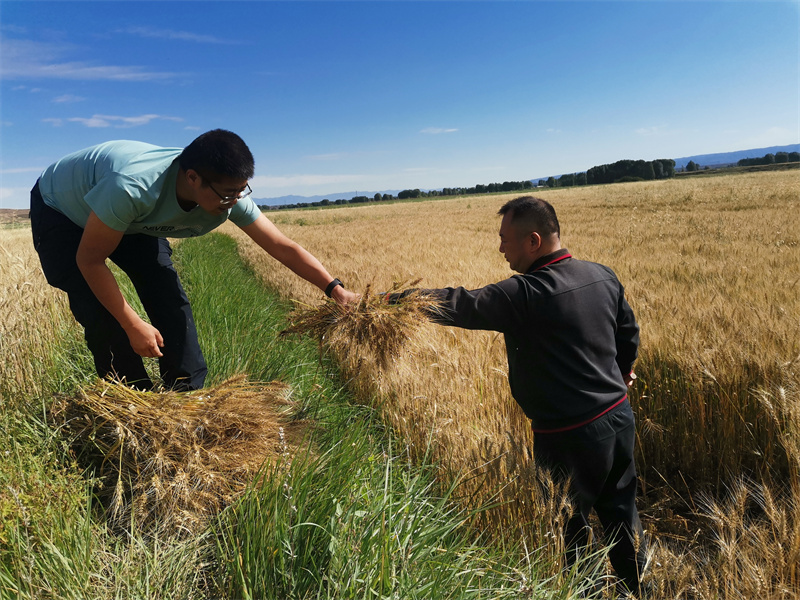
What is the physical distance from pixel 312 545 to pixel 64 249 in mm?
2237

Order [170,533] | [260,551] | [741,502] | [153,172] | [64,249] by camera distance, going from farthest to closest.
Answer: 1. [64,249]
2. [153,172]
3. [170,533]
4. [741,502]
5. [260,551]

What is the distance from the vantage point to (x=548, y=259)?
2.41 m

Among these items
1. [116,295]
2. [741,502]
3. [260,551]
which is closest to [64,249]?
[116,295]

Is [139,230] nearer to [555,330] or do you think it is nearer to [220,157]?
[220,157]

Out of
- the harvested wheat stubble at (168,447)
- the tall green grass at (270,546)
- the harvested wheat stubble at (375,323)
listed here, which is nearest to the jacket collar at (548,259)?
the harvested wheat stubble at (375,323)

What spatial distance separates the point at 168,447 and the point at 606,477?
6.50ft

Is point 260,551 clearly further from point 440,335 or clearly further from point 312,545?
point 440,335

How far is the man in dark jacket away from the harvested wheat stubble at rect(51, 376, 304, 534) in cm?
108

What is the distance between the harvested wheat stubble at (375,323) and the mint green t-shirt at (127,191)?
2.94 feet

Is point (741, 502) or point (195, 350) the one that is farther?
point (195, 350)

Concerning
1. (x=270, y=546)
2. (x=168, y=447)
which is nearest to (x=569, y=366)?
(x=270, y=546)

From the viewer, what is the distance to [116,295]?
7.58 feet

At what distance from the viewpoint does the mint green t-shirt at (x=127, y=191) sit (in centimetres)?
233

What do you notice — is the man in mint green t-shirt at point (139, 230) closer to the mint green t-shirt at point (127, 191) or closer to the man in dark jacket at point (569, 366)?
the mint green t-shirt at point (127, 191)
